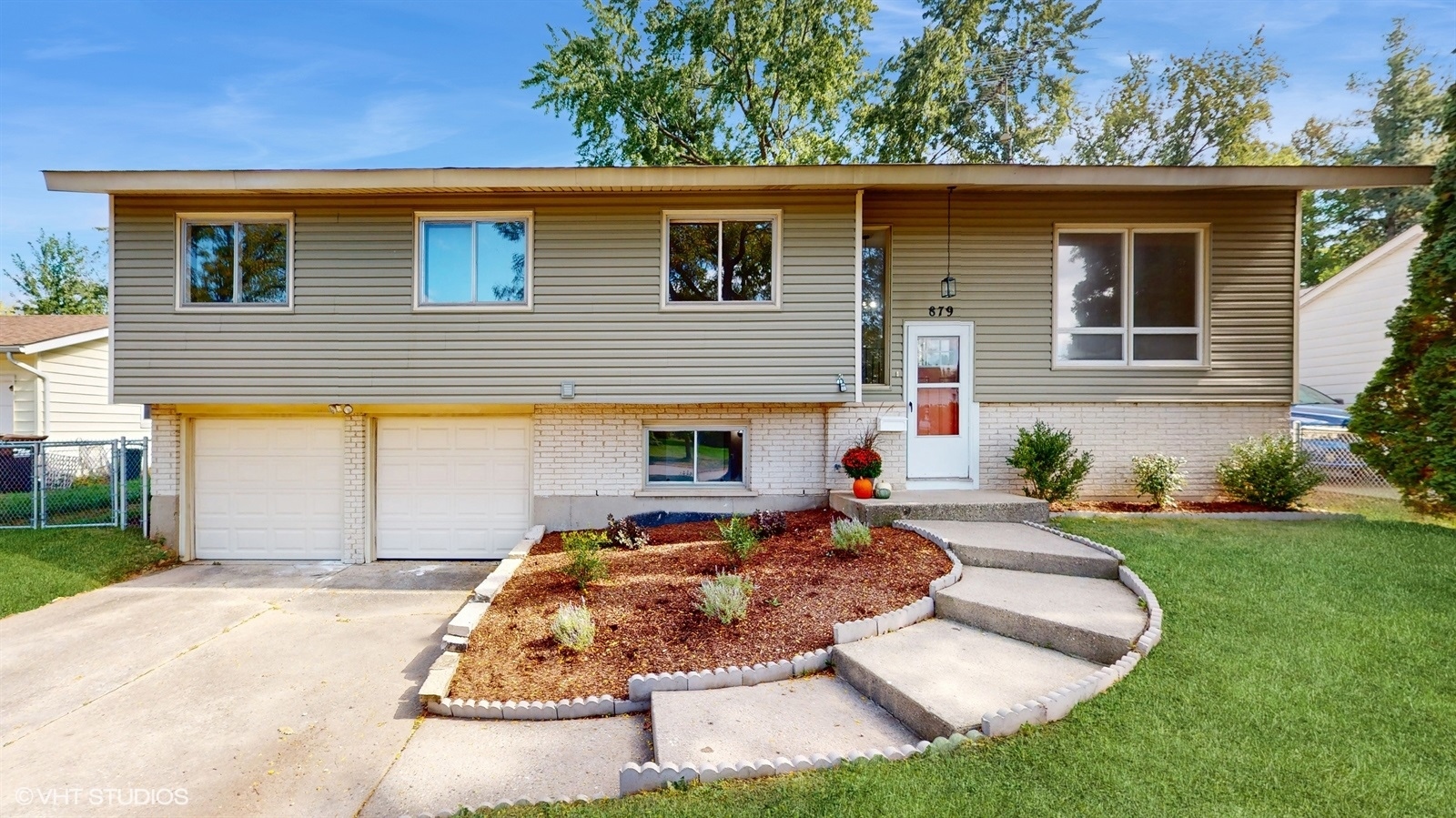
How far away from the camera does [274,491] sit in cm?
770

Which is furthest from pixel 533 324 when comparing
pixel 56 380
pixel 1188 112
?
pixel 1188 112

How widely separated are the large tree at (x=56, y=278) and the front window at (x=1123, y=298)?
114ft

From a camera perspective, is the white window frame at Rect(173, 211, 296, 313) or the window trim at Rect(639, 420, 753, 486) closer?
the white window frame at Rect(173, 211, 296, 313)

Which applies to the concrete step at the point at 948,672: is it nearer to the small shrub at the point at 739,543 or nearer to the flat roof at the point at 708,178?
the small shrub at the point at 739,543

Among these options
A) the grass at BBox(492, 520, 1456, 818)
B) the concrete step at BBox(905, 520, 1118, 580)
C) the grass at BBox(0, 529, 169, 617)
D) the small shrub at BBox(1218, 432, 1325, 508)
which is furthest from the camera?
the small shrub at BBox(1218, 432, 1325, 508)

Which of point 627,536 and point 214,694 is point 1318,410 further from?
point 214,694

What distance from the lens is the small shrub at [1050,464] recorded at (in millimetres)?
7031

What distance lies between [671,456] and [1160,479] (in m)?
5.99

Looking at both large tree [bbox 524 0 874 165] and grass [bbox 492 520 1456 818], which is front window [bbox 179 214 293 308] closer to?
grass [bbox 492 520 1456 818]

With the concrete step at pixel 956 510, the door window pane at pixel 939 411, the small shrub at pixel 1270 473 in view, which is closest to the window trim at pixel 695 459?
the concrete step at pixel 956 510

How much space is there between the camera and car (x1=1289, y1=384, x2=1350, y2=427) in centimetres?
997

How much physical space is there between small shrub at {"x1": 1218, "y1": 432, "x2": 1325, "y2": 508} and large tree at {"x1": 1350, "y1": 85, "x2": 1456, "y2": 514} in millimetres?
606

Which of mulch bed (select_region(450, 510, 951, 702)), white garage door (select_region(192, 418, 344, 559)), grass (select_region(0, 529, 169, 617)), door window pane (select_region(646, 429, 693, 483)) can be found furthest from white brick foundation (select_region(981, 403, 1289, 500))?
grass (select_region(0, 529, 169, 617))

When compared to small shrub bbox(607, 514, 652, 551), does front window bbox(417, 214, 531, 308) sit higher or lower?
higher
